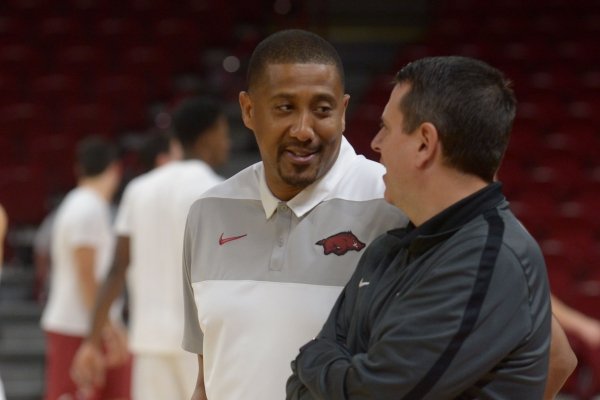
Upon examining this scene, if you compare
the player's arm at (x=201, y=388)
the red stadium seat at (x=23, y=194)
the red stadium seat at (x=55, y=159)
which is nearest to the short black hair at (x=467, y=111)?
the player's arm at (x=201, y=388)

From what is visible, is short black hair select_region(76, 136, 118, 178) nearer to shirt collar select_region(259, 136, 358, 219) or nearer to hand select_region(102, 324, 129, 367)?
hand select_region(102, 324, 129, 367)

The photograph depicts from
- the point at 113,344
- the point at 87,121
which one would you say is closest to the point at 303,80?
the point at 113,344

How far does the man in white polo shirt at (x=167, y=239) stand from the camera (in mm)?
4414

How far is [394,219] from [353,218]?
0.30ft

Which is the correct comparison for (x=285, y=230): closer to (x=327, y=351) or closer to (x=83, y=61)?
(x=327, y=351)

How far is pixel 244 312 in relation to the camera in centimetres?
224

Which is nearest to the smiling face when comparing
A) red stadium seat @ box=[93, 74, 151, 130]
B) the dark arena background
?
the dark arena background

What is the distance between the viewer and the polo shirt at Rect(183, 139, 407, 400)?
2.21m

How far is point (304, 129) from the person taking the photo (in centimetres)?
219

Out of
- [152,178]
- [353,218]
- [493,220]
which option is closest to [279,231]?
[353,218]

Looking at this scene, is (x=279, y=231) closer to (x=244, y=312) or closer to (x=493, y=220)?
(x=244, y=312)

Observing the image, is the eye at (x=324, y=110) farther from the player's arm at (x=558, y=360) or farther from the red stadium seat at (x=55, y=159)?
the red stadium seat at (x=55, y=159)

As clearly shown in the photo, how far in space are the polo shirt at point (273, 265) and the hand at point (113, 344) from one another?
11.4 feet

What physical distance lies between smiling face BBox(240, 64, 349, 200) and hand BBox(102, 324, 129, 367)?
3.67 metres
